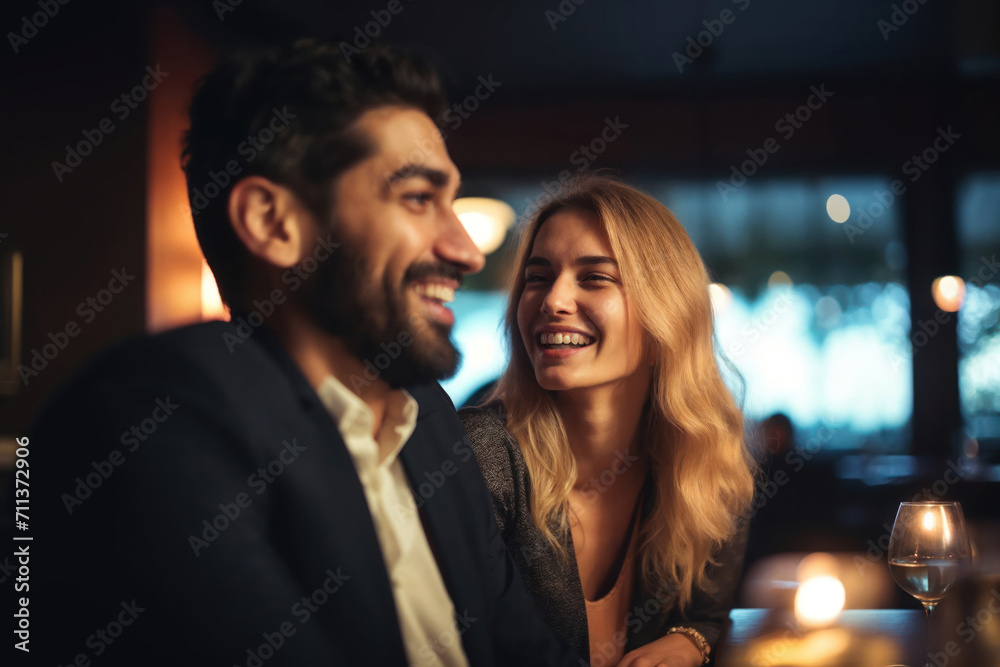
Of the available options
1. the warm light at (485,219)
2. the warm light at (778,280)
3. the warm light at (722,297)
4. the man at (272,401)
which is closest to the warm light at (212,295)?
the man at (272,401)

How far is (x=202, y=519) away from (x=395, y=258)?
0.27m

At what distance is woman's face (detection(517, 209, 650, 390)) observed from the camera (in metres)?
1.41

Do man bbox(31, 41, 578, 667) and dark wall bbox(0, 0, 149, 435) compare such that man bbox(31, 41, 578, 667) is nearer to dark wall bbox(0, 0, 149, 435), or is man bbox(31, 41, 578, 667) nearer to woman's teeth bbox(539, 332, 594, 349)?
woman's teeth bbox(539, 332, 594, 349)

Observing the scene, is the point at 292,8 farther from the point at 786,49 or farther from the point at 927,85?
the point at 927,85

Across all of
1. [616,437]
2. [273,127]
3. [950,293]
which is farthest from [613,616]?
[950,293]

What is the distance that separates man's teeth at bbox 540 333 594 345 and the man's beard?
0.72 meters

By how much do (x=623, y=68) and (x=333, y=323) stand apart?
525cm

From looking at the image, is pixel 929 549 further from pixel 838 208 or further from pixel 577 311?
pixel 838 208

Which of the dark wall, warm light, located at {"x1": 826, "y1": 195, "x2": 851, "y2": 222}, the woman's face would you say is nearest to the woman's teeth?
the woman's face

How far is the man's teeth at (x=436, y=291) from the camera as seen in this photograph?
69cm

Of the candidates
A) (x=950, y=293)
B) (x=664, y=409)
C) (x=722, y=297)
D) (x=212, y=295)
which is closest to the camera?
(x=212, y=295)

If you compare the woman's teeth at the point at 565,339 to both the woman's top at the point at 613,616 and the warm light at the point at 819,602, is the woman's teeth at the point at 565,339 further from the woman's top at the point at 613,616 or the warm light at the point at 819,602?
the warm light at the point at 819,602

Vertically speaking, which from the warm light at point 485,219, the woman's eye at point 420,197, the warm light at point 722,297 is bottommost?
the woman's eye at point 420,197

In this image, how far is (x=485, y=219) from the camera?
523cm
